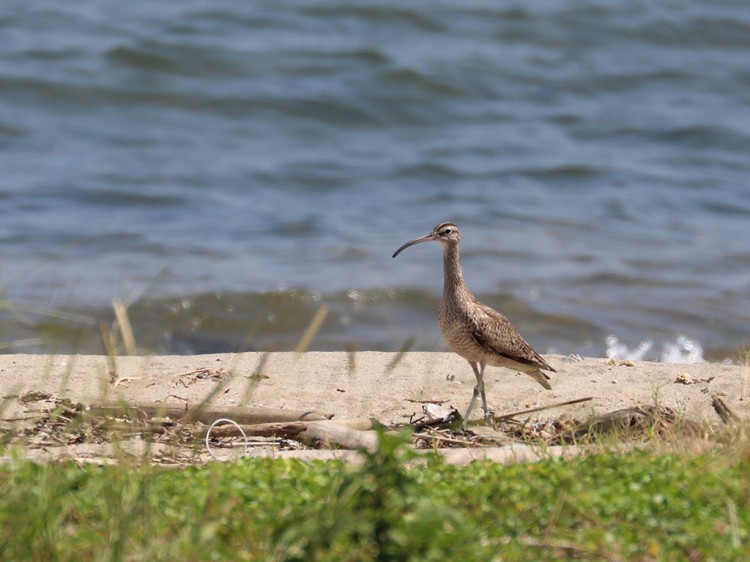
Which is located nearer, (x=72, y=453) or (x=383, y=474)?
(x=383, y=474)

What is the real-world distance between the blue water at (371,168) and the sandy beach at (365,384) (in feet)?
1.69

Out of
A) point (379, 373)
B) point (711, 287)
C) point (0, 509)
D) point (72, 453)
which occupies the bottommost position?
point (711, 287)

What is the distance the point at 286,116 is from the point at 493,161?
11.5ft

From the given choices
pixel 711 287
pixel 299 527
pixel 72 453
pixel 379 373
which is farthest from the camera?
pixel 711 287

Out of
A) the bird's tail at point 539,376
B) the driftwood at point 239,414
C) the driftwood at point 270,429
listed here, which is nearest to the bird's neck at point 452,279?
the bird's tail at point 539,376

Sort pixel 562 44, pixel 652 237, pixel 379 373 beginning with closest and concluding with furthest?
pixel 379 373 < pixel 652 237 < pixel 562 44

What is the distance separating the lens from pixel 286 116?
56.9ft

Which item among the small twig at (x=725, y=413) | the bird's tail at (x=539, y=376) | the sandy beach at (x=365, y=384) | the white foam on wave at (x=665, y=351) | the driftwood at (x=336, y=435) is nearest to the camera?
the driftwood at (x=336, y=435)

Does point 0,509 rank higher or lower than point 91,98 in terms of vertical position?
higher

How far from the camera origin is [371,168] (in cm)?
1547

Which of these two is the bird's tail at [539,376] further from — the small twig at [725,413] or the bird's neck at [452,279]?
the small twig at [725,413]

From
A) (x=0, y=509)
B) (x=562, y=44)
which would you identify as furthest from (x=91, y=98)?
(x=0, y=509)

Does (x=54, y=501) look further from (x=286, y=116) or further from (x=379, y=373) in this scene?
(x=286, y=116)

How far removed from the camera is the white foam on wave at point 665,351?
402 inches
